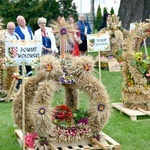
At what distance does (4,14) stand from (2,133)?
1654 centimetres

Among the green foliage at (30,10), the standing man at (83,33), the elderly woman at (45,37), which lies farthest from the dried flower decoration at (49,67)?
the green foliage at (30,10)

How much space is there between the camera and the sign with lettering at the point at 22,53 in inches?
254

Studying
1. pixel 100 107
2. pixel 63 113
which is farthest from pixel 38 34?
pixel 100 107

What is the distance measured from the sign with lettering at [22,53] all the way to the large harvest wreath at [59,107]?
15 centimetres

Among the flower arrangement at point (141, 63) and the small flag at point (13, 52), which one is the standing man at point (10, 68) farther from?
the small flag at point (13, 52)

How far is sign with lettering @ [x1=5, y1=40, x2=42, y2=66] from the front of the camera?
6445 mm

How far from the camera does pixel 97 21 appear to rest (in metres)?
34.5

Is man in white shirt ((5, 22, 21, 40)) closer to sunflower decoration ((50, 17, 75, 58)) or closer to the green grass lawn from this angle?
the green grass lawn

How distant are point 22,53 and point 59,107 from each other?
108cm

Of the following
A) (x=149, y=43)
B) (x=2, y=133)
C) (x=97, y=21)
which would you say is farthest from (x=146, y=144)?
(x=97, y=21)

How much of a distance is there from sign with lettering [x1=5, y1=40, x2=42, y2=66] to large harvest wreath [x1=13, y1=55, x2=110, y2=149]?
0.49 feet

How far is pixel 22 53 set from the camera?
645cm

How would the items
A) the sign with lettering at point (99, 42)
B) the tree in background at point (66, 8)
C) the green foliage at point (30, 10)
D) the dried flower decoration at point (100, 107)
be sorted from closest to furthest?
the dried flower decoration at point (100, 107) < the sign with lettering at point (99, 42) < the green foliage at point (30, 10) < the tree in background at point (66, 8)

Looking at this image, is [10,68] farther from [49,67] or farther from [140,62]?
[49,67]
